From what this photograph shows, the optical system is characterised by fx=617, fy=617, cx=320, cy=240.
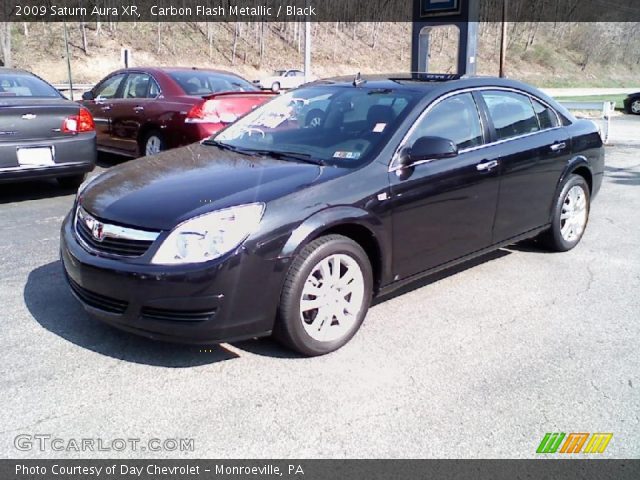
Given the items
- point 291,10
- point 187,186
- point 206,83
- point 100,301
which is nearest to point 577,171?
point 187,186

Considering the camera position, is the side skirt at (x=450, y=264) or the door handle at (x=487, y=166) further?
the door handle at (x=487, y=166)

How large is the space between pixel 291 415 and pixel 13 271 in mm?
2996

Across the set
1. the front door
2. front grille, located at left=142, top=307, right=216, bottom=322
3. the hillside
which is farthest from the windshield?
the hillside

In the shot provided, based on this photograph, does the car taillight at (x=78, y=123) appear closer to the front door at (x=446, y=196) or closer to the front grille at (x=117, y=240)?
the front grille at (x=117, y=240)

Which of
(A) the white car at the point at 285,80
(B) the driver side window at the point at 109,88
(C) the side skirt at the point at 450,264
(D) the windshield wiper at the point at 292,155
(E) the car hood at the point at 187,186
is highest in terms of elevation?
(A) the white car at the point at 285,80

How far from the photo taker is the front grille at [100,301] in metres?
3.27

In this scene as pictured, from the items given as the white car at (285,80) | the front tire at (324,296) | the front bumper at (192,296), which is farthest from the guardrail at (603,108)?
the white car at (285,80)

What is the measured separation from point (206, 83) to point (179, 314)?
607cm

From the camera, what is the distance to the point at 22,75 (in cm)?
788

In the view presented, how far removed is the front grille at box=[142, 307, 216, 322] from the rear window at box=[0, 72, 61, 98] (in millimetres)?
5263

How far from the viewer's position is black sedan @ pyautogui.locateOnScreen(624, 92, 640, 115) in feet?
78.1

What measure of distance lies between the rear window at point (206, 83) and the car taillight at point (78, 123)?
56.9 inches

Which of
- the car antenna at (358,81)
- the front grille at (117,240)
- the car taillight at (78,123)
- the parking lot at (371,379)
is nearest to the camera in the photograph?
the parking lot at (371,379)

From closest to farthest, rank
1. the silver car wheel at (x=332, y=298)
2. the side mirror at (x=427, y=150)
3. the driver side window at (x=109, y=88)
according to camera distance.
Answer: the silver car wheel at (x=332, y=298)
the side mirror at (x=427, y=150)
the driver side window at (x=109, y=88)
